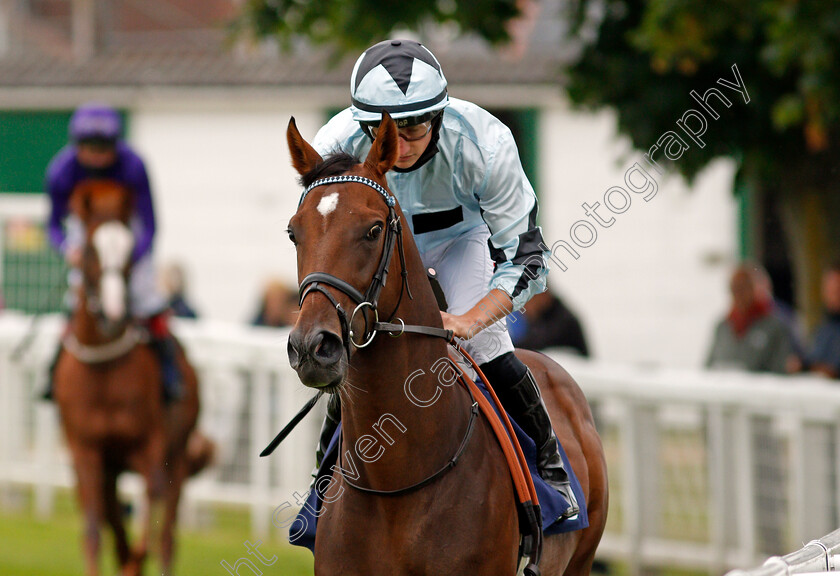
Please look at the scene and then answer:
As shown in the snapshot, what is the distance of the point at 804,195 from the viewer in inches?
386

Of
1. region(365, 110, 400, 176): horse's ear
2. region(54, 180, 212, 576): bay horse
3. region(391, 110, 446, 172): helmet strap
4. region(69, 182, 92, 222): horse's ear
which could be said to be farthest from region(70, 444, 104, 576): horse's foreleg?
region(365, 110, 400, 176): horse's ear

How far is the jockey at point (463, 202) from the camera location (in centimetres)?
368

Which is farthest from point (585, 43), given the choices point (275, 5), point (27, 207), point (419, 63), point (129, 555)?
point (27, 207)

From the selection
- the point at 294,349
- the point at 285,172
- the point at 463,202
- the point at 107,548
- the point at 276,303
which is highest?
the point at 285,172

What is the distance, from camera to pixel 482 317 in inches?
151

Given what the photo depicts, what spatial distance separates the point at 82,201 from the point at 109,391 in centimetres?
117

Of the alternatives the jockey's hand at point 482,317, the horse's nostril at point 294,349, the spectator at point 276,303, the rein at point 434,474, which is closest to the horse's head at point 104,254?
the spectator at point 276,303

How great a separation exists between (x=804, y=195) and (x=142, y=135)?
10190 millimetres

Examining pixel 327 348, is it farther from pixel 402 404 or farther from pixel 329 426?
pixel 329 426

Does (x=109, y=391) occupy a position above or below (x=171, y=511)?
above

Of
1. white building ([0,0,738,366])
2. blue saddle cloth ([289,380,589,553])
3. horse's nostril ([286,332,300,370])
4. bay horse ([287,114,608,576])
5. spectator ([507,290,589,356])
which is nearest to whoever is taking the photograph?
horse's nostril ([286,332,300,370])

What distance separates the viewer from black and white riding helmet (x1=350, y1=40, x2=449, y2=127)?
11.9 ft

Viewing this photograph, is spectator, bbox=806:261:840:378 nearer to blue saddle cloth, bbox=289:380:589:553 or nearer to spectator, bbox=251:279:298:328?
blue saddle cloth, bbox=289:380:589:553

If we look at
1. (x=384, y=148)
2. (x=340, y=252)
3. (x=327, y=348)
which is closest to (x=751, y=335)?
(x=384, y=148)
